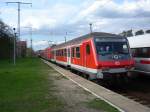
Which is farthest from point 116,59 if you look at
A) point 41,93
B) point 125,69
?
point 41,93

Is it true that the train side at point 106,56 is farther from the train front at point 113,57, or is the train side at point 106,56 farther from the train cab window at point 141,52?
the train cab window at point 141,52

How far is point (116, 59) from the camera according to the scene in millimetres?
21172

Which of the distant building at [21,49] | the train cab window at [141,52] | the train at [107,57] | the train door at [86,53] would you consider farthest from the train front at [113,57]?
the distant building at [21,49]

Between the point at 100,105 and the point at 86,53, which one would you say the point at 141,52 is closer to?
the point at 86,53

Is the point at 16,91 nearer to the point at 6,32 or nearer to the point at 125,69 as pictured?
the point at 125,69

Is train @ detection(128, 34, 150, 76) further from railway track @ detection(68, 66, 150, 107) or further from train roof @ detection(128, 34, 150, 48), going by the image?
railway track @ detection(68, 66, 150, 107)

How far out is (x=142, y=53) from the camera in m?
23.7

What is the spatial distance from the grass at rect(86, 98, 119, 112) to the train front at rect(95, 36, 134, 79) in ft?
20.4

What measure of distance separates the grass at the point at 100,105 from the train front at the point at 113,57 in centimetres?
621

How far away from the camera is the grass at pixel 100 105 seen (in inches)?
493

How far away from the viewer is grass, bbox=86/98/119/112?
493 inches

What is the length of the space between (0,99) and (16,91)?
2.76 meters

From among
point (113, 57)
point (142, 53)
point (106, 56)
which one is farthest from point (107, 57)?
point (142, 53)

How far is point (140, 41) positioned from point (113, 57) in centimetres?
394
